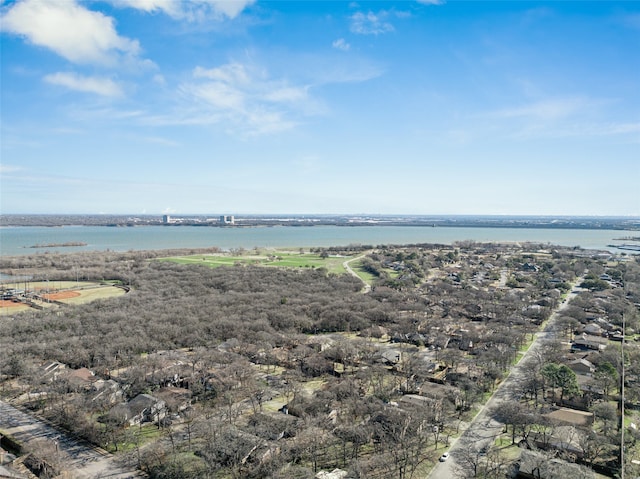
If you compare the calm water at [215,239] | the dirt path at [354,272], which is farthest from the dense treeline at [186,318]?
A: the calm water at [215,239]

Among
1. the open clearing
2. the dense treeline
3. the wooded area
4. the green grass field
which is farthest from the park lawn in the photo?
the green grass field

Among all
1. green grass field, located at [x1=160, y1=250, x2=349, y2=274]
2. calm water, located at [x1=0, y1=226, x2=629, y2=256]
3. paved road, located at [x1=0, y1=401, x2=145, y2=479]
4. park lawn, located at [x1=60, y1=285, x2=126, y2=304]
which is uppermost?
calm water, located at [x1=0, y1=226, x2=629, y2=256]

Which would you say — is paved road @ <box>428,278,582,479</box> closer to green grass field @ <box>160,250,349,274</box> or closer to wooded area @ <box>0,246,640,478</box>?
wooded area @ <box>0,246,640,478</box>

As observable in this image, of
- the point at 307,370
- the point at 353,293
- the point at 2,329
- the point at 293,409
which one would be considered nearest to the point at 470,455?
the point at 293,409

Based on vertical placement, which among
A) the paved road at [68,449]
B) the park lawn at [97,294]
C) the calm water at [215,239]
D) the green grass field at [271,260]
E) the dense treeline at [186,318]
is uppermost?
the calm water at [215,239]

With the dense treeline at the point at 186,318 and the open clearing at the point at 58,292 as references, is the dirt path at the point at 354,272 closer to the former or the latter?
the dense treeline at the point at 186,318

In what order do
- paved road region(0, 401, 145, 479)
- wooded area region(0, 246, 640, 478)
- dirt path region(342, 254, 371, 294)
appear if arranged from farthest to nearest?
dirt path region(342, 254, 371, 294) → wooded area region(0, 246, 640, 478) → paved road region(0, 401, 145, 479)

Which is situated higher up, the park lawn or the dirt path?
the dirt path
